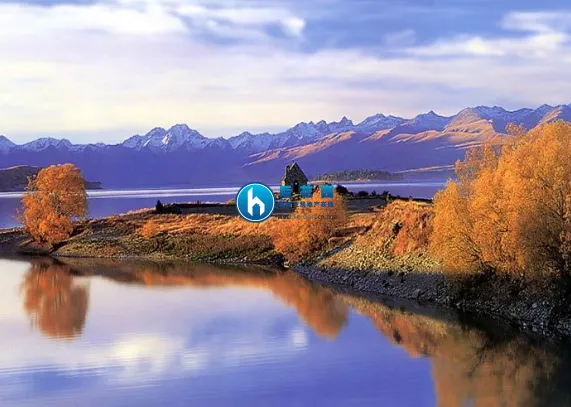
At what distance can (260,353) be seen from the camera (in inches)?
1299

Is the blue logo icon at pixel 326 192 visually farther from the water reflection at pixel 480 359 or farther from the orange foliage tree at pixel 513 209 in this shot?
the water reflection at pixel 480 359

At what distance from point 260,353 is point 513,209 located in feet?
→ 47.4

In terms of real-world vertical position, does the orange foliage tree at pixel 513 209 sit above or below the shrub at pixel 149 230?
above

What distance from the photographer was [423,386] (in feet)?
91.0

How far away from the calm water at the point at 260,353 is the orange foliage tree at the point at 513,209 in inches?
153

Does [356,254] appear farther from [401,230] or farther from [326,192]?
[326,192]

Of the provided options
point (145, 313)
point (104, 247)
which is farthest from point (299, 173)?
point (145, 313)

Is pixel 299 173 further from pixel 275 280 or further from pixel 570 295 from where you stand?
pixel 570 295

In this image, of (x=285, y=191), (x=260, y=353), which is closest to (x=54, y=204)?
(x=285, y=191)

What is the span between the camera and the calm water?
2672 cm

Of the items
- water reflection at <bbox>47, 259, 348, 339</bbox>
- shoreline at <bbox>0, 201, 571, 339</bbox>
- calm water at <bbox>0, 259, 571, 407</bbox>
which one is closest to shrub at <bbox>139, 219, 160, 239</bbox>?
shoreline at <bbox>0, 201, 571, 339</bbox>

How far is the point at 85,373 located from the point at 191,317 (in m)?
13.2

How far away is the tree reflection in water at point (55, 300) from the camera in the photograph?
40.2 m

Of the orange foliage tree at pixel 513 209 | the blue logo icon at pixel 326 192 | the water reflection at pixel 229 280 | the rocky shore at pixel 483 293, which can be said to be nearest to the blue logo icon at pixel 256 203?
the blue logo icon at pixel 326 192
